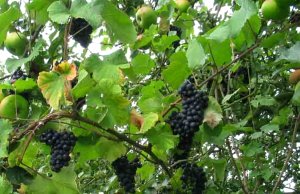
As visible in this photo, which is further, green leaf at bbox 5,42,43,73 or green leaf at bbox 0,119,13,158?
green leaf at bbox 5,42,43,73

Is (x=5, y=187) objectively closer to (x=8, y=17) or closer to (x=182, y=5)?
(x=8, y=17)

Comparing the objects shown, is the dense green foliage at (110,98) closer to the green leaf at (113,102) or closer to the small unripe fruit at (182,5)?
the green leaf at (113,102)

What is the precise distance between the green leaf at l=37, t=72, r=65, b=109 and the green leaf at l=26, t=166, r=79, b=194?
0.34 metres

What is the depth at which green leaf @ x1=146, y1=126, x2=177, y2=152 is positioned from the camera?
182cm

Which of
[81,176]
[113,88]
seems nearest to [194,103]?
[113,88]

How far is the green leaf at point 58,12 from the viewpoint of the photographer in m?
1.77

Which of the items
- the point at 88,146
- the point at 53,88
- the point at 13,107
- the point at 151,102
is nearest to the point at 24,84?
the point at 13,107

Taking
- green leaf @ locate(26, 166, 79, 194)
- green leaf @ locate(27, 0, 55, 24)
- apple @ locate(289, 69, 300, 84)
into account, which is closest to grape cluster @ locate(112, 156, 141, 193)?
green leaf @ locate(26, 166, 79, 194)

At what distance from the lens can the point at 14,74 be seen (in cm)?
199

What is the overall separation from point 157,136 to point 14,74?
0.58 meters

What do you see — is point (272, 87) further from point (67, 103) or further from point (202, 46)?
point (67, 103)

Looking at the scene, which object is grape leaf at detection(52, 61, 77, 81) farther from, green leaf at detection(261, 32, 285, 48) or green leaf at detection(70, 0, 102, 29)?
green leaf at detection(261, 32, 285, 48)

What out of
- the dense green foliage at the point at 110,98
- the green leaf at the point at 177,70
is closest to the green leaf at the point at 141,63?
the dense green foliage at the point at 110,98

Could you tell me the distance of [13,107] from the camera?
187 centimetres
